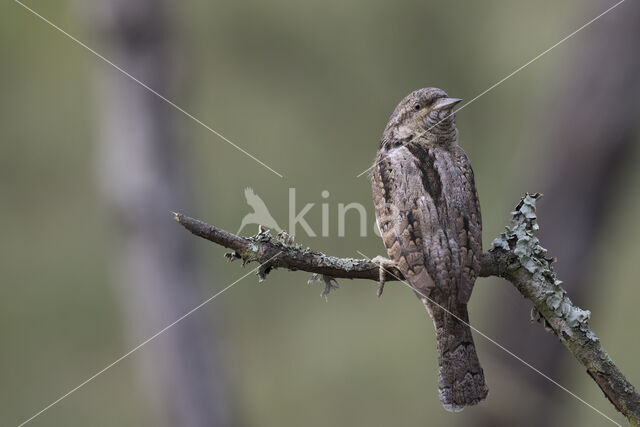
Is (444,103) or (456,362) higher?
(444,103)

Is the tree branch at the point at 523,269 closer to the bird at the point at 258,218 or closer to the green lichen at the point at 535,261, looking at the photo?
the green lichen at the point at 535,261

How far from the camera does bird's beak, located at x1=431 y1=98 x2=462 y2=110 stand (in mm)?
3979

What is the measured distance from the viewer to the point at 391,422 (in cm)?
875

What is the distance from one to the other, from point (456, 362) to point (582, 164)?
354 centimetres

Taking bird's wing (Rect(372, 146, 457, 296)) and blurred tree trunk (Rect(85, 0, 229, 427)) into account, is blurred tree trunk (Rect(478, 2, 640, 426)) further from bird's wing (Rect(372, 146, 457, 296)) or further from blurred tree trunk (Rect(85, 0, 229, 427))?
bird's wing (Rect(372, 146, 457, 296))

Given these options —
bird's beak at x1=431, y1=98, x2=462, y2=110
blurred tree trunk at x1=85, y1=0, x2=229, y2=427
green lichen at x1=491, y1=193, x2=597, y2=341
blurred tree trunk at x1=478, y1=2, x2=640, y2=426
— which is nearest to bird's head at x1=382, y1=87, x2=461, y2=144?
bird's beak at x1=431, y1=98, x2=462, y2=110

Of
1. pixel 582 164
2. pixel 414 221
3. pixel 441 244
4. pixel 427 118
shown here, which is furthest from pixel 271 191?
pixel 441 244

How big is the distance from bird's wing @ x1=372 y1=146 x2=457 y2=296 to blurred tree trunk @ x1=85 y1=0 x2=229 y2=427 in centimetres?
334

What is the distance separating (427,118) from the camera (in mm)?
4078

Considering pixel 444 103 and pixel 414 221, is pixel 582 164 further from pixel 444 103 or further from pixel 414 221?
pixel 414 221

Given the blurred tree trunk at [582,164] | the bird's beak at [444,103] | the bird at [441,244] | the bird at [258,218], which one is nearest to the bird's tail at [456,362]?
the bird at [441,244]

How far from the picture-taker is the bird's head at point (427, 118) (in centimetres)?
402

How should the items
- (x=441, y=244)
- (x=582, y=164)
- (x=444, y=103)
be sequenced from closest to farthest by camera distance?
1. (x=441, y=244)
2. (x=444, y=103)
3. (x=582, y=164)

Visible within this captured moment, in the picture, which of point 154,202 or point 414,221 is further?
point 154,202
